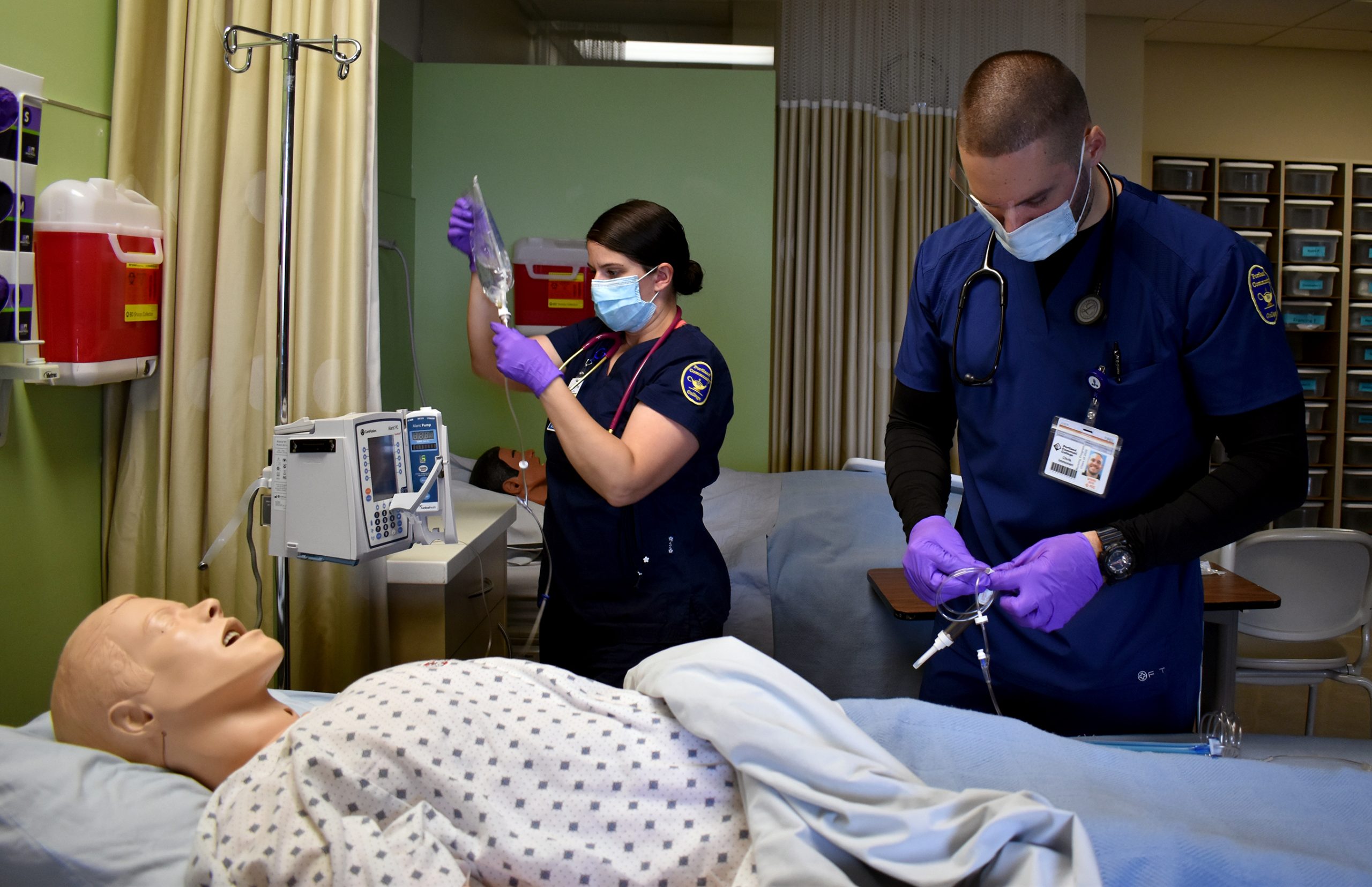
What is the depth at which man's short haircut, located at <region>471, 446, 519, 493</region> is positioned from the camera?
11.4 feet

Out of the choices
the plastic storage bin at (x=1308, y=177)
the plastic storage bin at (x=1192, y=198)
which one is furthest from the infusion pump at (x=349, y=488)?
the plastic storage bin at (x=1308, y=177)

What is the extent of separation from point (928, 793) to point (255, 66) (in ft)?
5.65

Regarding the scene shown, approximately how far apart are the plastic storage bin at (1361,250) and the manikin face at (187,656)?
6084mm

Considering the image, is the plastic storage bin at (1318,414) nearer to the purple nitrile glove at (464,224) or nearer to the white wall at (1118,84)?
the white wall at (1118,84)

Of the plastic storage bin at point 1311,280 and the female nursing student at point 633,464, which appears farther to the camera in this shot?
the plastic storage bin at point 1311,280

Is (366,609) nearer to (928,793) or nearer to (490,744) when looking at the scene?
(490,744)

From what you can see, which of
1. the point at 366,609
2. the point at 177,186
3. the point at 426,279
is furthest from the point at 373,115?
the point at 426,279

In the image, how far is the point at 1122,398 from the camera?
1.38 m

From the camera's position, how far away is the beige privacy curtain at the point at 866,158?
435cm

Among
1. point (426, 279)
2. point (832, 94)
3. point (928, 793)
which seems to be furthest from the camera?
point (832, 94)

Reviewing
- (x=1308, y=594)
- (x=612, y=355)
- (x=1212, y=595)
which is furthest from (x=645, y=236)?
(x=1308, y=594)

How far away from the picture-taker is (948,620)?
1.52 m

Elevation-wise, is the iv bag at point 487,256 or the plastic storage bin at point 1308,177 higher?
the plastic storage bin at point 1308,177

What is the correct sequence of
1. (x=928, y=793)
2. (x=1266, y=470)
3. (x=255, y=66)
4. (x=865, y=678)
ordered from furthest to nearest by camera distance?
(x=865, y=678) → (x=255, y=66) → (x=1266, y=470) → (x=928, y=793)
